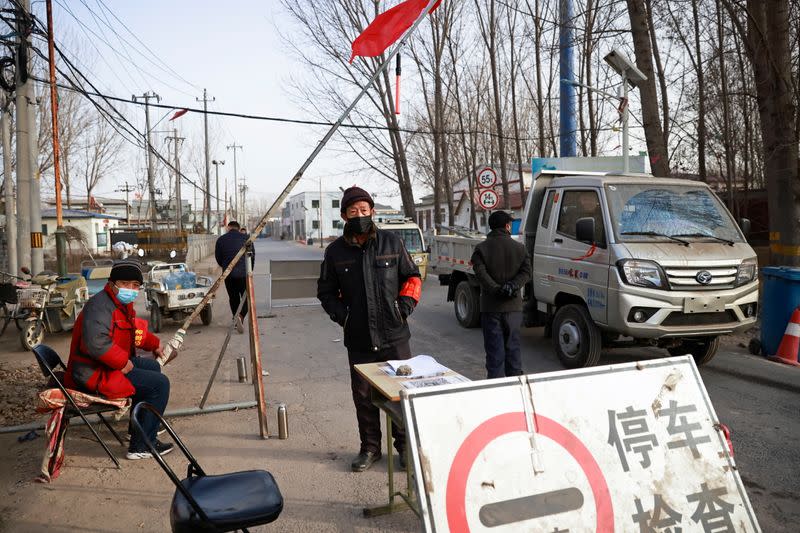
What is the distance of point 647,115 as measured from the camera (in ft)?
36.7

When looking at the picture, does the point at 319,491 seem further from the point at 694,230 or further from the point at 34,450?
the point at 694,230

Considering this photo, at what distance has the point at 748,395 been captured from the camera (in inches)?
242

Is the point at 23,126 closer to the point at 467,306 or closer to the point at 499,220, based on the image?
the point at 467,306

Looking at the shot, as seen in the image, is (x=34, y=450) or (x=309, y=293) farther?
(x=309, y=293)

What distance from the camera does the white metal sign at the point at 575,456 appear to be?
2.31 metres

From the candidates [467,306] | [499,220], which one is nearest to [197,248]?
[467,306]

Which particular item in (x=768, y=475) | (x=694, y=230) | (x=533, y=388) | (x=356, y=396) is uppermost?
(x=694, y=230)

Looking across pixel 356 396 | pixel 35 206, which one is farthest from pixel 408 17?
pixel 35 206

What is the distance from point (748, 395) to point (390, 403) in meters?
4.74

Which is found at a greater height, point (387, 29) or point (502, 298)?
point (387, 29)

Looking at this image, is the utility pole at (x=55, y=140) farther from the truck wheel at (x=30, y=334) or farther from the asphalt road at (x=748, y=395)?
the asphalt road at (x=748, y=395)

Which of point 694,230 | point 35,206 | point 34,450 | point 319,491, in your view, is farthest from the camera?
A: point 35,206

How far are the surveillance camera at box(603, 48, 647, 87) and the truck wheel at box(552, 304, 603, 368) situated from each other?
17.6ft

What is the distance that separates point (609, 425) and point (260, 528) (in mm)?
2270
